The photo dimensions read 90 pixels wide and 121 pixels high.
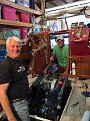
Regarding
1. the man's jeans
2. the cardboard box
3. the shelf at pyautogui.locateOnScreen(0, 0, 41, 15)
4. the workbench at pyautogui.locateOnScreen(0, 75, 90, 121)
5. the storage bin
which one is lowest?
the workbench at pyautogui.locateOnScreen(0, 75, 90, 121)

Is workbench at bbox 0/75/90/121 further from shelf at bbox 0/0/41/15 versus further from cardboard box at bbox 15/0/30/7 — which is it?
cardboard box at bbox 15/0/30/7

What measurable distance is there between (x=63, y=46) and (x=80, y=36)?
3.24ft

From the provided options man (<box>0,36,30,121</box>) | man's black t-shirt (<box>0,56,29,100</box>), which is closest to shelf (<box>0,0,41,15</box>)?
man (<box>0,36,30,121</box>)

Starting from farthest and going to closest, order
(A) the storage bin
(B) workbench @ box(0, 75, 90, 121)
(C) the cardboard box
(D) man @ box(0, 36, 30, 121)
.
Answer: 1. (C) the cardboard box
2. (A) the storage bin
3. (B) workbench @ box(0, 75, 90, 121)
4. (D) man @ box(0, 36, 30, 121)

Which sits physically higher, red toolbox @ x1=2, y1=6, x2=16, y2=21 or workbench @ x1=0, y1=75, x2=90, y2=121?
red toolbox @ x1=2, y1=6, x2=16, y2=21

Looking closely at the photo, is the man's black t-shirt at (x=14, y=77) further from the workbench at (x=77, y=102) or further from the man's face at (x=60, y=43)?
the man's face at (x=60, y=43)

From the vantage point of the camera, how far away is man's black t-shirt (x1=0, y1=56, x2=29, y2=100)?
56.7 inches

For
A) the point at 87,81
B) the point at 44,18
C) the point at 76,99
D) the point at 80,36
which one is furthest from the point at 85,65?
the point at 44,18

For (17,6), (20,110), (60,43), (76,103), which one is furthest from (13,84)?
(17,6)

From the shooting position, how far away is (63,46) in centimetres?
368

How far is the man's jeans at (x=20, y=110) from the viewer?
1625mm

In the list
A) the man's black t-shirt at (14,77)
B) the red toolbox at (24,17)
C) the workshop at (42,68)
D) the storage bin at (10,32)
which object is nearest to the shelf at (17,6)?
the workshop at (42,68)

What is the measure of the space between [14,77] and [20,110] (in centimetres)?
39

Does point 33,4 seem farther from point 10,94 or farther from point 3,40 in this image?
point 10,94
